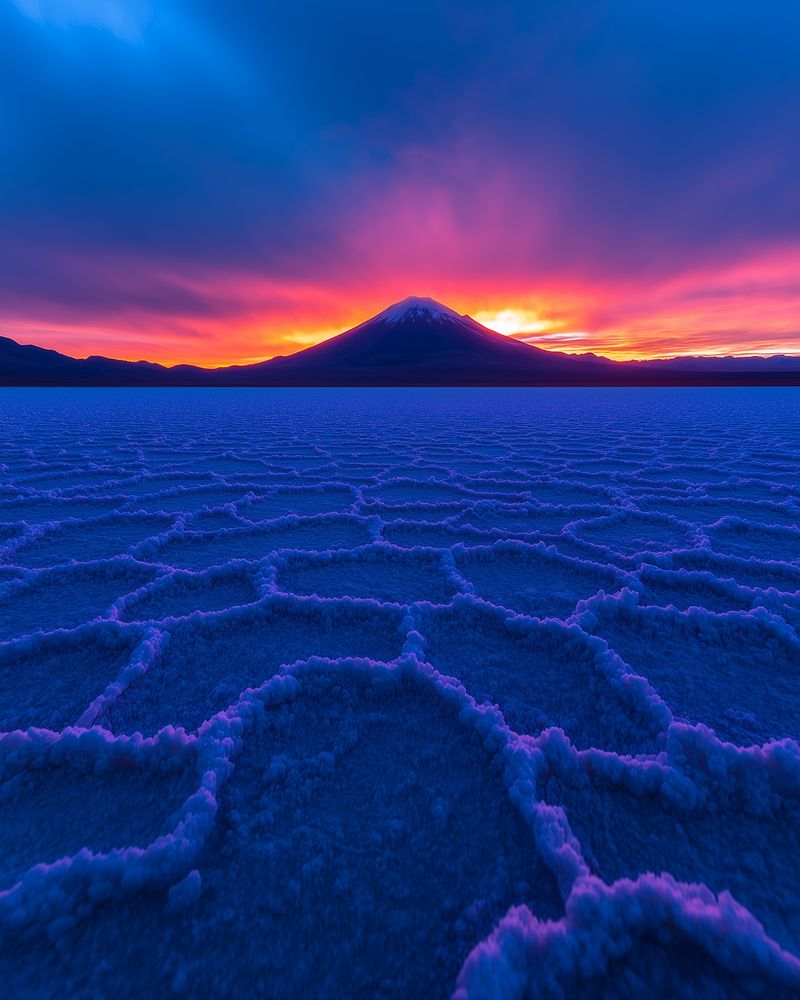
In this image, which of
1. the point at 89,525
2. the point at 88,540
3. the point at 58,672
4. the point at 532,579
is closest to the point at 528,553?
the point at 532,579

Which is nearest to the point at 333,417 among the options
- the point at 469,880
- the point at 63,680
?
the point at 63,680

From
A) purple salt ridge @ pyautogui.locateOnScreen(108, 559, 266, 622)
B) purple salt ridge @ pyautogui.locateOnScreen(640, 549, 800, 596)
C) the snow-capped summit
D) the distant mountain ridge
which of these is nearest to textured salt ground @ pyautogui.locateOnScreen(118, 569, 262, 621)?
purple salt ridge @ pyautogui.locateOnScreen(108, 559, 266, 622)

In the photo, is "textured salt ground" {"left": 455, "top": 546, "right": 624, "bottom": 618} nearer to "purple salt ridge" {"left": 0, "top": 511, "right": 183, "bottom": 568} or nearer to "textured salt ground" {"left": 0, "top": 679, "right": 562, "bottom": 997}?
"textured salt ground" {"left": 0, "top": 679, "right": 562, "bottom": 997}

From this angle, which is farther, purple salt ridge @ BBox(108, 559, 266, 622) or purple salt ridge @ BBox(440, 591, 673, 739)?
purple salt ridge @ BBox(108, 559, 266, 622)

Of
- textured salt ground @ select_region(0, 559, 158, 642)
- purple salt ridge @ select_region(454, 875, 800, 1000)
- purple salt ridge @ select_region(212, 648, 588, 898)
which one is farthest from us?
textured salt ground @ select_region(0, 559, 158, 642)

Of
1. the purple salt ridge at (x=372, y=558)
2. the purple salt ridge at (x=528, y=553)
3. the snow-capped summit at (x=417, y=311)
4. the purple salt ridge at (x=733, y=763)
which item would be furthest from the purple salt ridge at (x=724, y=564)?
the snow-capped summit at (x=417, y=311)

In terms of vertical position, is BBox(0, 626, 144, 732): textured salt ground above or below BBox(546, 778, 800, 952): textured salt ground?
below

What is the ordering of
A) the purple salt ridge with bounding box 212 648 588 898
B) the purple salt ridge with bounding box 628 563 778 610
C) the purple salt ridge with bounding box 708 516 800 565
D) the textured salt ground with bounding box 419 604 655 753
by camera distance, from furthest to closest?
the purple salt ridge with bounding box 708 516 800 565
the purple salt ridge with bounding box 628 563 778 610
the textured salt ground with bounding box 419 604 655 753
the purple salt ridge with bounding box 212 648 588 898

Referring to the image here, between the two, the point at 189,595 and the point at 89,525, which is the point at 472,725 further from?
the point at 89,525
